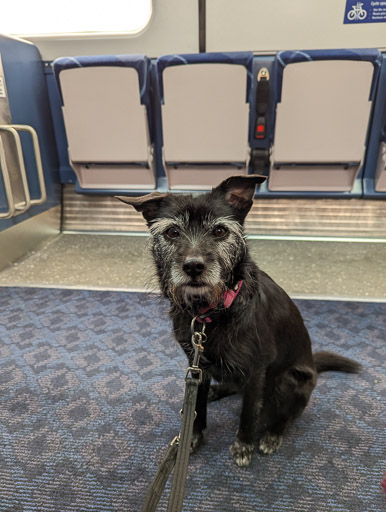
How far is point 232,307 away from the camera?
116 centimetres

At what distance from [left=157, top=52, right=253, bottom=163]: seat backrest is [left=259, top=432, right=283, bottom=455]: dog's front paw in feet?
7.88

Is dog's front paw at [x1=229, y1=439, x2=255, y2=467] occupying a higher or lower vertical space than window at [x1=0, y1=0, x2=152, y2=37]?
lower

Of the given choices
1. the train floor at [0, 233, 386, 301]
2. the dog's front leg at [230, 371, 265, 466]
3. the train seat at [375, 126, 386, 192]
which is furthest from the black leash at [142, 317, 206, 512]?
the train seat at [375, 126, 386, 192]

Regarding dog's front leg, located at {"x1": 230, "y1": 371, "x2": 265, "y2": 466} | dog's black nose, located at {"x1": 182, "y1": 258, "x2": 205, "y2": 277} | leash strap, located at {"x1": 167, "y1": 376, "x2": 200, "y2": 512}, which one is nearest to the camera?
leash strap, located at {"x1": 167, "y1": 376, "x2": 200, "y2": 512}

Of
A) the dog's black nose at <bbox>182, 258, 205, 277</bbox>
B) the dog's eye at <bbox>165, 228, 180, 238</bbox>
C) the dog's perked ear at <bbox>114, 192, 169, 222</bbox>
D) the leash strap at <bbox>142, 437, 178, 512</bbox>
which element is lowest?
the leash strap at <bbox>142, 437, 178, 512</bbox>

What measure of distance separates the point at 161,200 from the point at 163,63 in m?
2.08

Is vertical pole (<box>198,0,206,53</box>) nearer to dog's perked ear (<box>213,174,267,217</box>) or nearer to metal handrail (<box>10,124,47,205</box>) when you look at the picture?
metal handrail (<box>10,124,47,205</box>)

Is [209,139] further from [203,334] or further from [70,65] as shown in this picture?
[203,334]

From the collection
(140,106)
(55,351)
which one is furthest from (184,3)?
(55,351)

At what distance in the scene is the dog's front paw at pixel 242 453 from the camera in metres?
1.28

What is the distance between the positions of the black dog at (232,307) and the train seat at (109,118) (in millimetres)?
2081

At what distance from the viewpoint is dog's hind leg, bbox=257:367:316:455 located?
132 centimetres

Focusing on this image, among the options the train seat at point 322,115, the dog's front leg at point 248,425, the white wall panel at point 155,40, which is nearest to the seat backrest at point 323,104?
the train seat at point 322,115

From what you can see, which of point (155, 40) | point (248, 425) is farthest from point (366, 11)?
point (248, 425)
